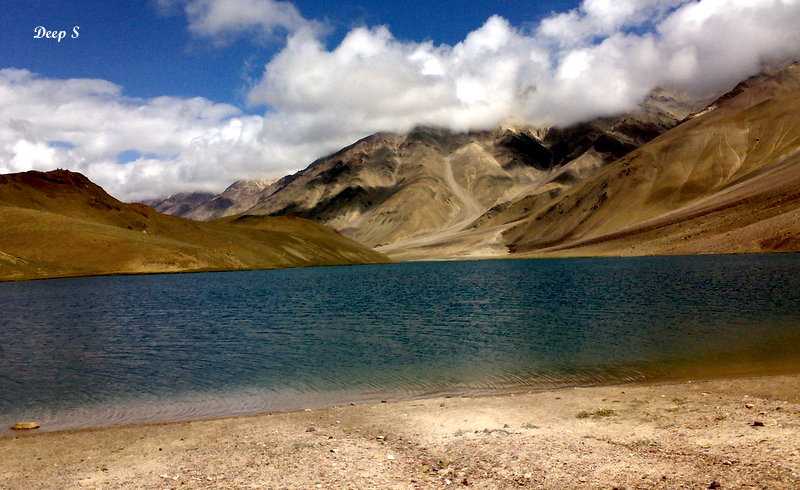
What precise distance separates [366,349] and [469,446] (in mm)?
21894

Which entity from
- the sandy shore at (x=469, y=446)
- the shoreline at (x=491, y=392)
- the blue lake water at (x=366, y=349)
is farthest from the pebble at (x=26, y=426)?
the sandy shore at (x=469, y=446)

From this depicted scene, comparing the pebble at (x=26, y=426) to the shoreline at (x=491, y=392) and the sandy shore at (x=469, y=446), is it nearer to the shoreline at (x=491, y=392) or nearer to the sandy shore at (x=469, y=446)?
the shoreline at (x=491, y=392)

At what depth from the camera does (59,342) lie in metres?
45.5

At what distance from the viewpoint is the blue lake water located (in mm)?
27859

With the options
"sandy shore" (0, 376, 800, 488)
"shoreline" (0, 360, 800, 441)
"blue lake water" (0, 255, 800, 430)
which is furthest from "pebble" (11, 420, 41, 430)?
"sandy shore" (0, 376, 800, 488)

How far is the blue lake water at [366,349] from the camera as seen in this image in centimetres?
2786

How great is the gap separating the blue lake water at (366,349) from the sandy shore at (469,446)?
3.87 m

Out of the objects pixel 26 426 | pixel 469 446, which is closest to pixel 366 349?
pixel 26 426

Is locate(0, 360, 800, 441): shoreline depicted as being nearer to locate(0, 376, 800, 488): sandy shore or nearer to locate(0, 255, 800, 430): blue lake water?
locate(0, 255, 800, 430): blue lake water

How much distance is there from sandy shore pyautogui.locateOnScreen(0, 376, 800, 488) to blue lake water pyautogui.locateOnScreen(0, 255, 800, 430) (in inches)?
152

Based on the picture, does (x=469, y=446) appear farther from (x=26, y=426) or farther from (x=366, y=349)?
(x=366, y=349)

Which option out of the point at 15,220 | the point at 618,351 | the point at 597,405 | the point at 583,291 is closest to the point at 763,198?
the point at 583,291

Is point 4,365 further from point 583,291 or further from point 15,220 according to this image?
point 15,220

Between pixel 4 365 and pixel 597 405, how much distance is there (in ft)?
116
